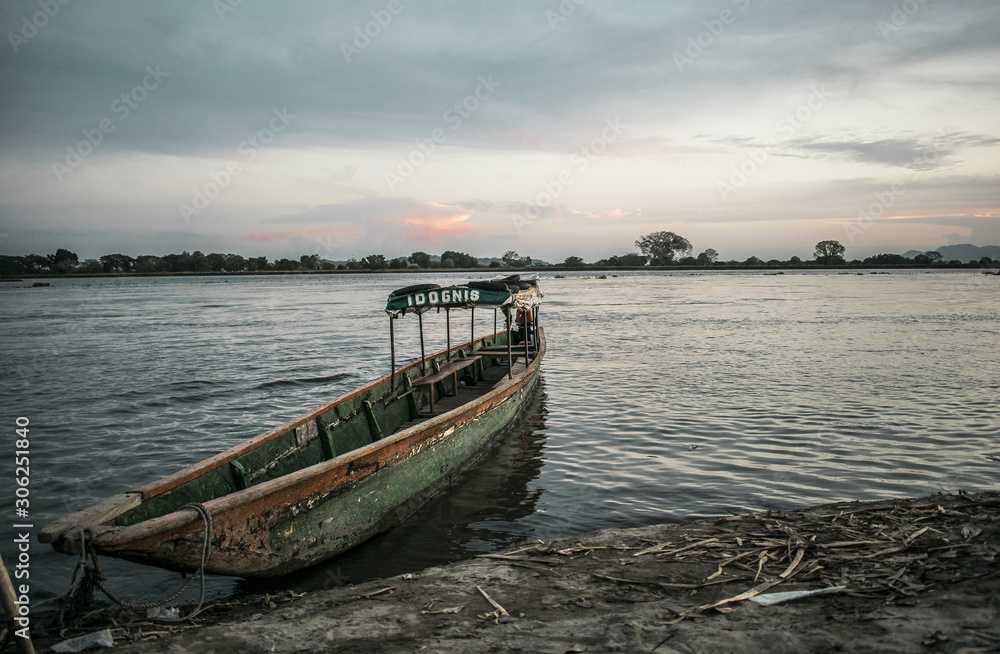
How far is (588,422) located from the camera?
11523 millimetres

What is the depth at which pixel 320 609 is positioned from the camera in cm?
461

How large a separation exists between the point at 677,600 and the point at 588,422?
717cm

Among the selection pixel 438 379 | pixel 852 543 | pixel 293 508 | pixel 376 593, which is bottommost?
pixel 376 593

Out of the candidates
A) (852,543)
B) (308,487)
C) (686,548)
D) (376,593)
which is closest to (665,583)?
(686,548)

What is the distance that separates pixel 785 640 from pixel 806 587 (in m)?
0.85

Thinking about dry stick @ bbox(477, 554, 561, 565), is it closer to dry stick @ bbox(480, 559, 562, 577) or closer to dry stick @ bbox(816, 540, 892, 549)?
dry stick @ bbox(480, 559, 562, 577)

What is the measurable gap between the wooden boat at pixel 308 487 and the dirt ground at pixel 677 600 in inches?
20.8

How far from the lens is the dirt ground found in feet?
12.2

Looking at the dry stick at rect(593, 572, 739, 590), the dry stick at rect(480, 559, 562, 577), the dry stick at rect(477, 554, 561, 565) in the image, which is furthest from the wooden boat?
the dry stick at rect(593, 572, 739, 590)

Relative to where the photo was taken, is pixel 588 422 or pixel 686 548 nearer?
pixel 686 548

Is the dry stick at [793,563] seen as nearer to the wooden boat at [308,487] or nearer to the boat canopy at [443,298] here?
the wooden boat at [308,487]

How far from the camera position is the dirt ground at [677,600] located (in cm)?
373

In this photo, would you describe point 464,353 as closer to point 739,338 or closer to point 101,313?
point 739,338

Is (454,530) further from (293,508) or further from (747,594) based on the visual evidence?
(747,594)
